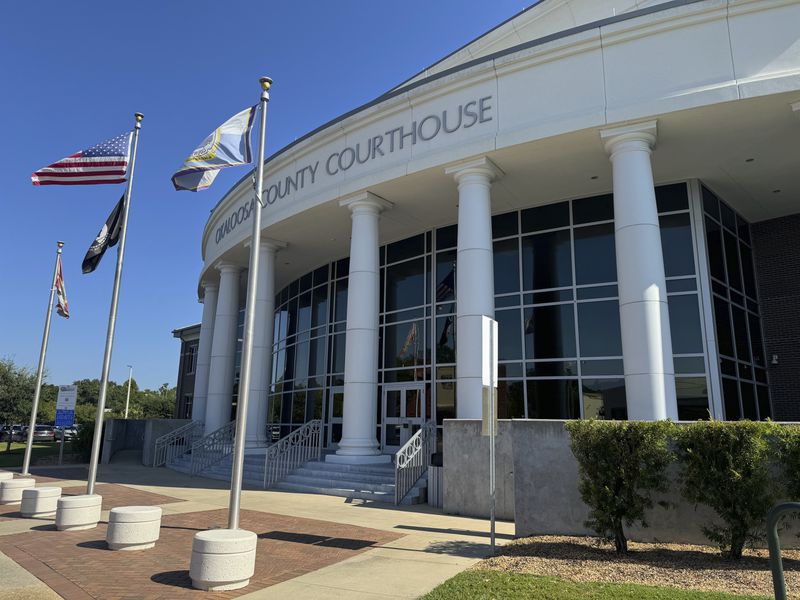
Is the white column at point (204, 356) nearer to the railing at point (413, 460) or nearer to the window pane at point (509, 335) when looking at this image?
the railing at point (413, 460)

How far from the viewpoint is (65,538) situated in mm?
8617

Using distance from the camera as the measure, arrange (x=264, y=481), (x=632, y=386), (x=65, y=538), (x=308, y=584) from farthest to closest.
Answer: (x=264, y=481) → (x=632, y=386) → (x=65, y=538) → (x=308, y=584)

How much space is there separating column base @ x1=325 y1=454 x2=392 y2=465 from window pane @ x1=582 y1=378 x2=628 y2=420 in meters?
5.71

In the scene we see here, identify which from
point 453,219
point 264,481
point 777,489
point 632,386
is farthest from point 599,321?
point 264,481

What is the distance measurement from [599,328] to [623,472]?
8963mm

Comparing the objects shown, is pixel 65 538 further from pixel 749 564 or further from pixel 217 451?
pixel 217 451

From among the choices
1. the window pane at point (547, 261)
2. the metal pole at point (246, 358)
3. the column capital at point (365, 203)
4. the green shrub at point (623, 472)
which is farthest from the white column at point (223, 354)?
the green shrub at point (623, 472)

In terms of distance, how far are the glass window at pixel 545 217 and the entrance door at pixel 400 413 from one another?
6.28 m

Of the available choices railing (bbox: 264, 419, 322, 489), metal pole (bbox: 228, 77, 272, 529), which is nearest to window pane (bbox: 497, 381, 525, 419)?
railing (bbox: 264, 419, 322, 489)

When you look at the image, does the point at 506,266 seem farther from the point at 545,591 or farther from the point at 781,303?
the point at 545,591

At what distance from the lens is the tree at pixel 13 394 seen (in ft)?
117

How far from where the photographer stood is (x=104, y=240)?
40.9 feet

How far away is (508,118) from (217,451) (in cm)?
1548

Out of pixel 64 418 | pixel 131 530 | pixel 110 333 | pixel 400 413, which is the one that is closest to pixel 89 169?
pixel 110 333
